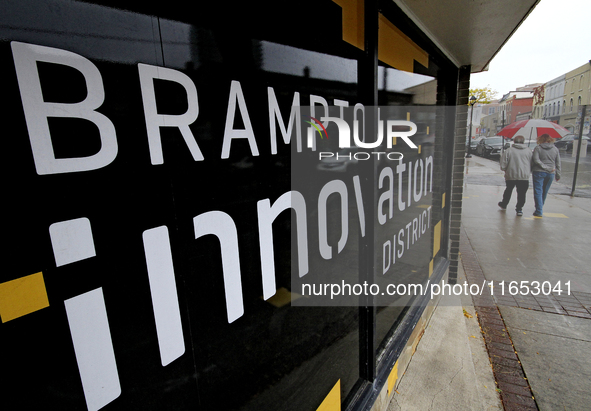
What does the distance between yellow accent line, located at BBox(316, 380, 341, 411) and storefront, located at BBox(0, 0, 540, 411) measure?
0.01 m

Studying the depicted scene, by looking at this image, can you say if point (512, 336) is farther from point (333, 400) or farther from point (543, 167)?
point (543, 167)

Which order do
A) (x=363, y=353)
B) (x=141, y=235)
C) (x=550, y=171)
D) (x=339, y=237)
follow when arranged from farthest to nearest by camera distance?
1. (x=550, y=171)
2. (x=363, y=353)
3. (x=339, y=237)
4. (x=141, y=235)

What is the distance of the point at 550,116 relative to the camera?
42625 mm

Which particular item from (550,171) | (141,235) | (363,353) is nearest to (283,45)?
(141,235)

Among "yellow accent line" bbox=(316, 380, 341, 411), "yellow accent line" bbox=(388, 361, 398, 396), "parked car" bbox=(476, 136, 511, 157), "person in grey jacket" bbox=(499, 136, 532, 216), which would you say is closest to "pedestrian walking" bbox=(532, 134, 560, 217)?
"person in grey jacket" bbox=(499, 136, 532, 216)

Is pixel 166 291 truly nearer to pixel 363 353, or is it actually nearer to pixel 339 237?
pixel 339 237

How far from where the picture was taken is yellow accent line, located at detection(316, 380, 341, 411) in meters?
1.77

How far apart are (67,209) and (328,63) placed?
134cm

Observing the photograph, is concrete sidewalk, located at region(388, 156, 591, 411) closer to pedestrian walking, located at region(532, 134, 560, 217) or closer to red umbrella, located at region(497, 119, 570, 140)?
pedestrian walking, located at region(532, 134, 560, 217)

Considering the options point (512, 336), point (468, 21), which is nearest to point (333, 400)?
point (512, 336)

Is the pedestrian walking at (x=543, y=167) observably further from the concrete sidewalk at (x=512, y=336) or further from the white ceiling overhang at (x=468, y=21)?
the white ceiling overhang at (x=468, y=21)

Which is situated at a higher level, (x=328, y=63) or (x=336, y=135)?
(x=328, y=63)

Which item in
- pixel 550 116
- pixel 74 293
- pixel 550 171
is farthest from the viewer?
pixel 550 116

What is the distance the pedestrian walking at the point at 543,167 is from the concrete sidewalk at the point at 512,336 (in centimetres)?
168
